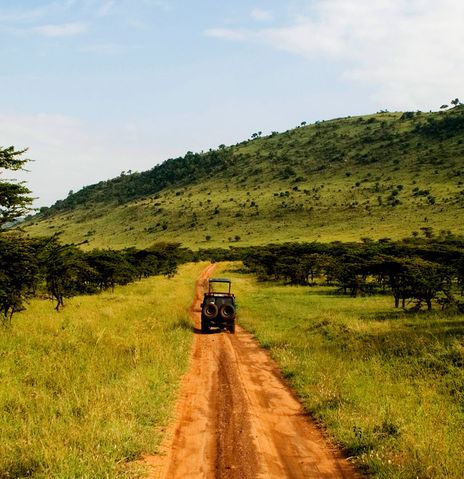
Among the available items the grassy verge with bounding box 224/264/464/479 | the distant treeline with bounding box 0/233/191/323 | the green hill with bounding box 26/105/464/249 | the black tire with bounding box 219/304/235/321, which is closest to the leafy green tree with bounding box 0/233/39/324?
the distant treeline with bounding box 0/233/191/323

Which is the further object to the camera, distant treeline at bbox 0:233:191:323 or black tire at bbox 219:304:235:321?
black tire at bbox 219:304:235:321

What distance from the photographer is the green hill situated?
103 m

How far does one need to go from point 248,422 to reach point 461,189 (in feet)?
354

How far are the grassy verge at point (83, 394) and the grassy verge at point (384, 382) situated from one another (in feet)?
11.7

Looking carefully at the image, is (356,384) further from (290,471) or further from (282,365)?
(290,471)

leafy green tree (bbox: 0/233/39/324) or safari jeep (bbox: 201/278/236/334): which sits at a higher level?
leafy green tree (bbox: 0/233/39/324)

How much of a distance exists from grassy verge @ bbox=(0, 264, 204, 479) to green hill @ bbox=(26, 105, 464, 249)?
74416mm

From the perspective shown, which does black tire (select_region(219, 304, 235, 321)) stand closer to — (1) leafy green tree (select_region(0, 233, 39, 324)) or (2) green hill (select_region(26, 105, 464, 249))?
(1) leafy green tree (select_region(0, 233, 39, 324))

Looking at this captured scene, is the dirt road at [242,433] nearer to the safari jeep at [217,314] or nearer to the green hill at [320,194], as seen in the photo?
the safari jeep at [217,314]

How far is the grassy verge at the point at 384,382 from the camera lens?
7836 mm

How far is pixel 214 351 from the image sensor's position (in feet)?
56.2

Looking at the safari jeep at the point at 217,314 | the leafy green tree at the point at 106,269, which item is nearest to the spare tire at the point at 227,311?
the safari jeep at the point at 217,314

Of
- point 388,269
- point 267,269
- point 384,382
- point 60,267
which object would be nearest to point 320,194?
point 267,269

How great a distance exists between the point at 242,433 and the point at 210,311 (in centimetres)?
1199
